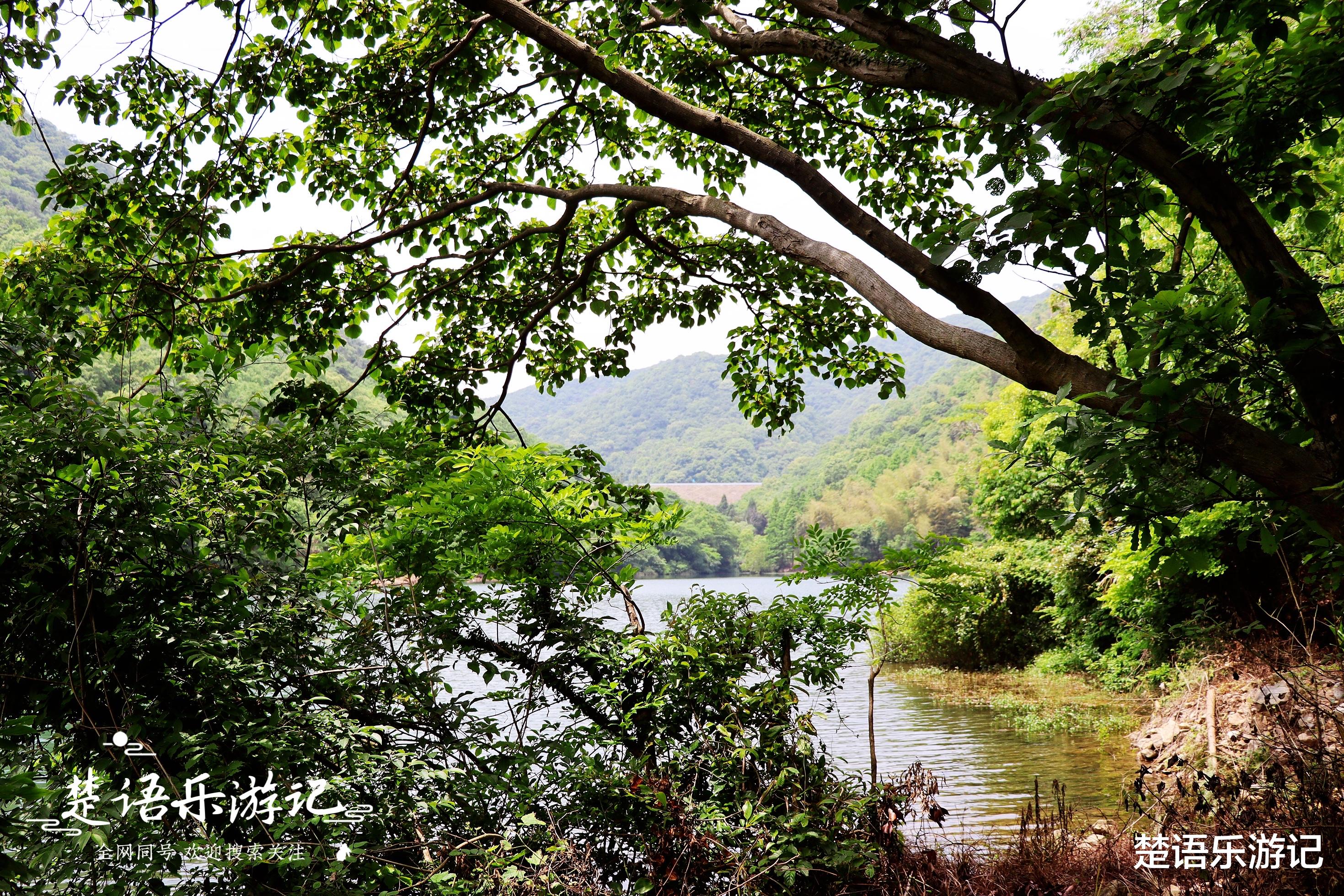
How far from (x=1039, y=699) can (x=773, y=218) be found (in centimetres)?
1189

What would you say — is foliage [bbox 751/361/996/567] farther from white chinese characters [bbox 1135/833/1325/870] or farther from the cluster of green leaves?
the cluster of green leaves

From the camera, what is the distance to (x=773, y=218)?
388 centimetres

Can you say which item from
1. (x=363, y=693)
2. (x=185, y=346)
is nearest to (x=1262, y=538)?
(x=363, y=693)

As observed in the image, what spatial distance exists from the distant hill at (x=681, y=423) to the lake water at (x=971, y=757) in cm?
7298

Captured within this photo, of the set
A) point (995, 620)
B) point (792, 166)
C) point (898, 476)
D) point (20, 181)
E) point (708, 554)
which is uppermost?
point (20, 181)

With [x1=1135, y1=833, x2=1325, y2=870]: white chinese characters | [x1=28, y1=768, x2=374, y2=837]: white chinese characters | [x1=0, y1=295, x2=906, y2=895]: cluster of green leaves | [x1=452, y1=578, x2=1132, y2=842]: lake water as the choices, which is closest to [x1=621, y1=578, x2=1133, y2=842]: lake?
[x1=452, y1=578, x2=1132, y2=842]: lake water

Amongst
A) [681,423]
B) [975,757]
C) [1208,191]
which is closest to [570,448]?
[1208,191]

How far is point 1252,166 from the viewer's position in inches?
105

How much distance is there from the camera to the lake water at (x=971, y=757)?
23.4ft

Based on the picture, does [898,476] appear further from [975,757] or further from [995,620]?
[975,757]

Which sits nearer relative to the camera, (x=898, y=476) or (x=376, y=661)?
A: (x=376, y=661)

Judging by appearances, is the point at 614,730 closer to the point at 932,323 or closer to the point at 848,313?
the point at 932,323

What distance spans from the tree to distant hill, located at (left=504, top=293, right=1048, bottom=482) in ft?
259

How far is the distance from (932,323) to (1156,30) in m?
12.1
